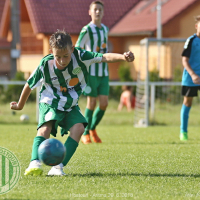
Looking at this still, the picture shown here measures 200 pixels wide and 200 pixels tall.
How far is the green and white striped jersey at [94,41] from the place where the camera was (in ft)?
23.7

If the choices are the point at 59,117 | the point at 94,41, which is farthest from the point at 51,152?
the point at 94,41

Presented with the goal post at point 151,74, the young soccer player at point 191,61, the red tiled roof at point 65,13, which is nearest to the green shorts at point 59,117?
the young soccer player at point 191,61

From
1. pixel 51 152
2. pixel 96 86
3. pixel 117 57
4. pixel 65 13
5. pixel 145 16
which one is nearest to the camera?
pixel 51 152

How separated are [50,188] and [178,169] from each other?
157 centimetres

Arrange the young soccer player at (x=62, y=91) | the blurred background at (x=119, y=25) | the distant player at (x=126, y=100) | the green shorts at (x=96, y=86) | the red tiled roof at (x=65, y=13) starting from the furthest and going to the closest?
1. the red tiled roof at (x=65, y=13)
2. the blurred background at (x=119, y=25)
3. the distant player at (x=126, y=100)
4. the green shorts at (x=96, y=86)
5. the young soccer player at (x=62, y=91)

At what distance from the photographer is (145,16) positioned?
23547mm

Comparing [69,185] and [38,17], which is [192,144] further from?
[38,17]

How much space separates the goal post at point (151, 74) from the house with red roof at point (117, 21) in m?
1.95

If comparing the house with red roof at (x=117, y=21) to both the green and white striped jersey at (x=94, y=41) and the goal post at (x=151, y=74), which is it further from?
the green and white striped jersey at (x=94, y=41)

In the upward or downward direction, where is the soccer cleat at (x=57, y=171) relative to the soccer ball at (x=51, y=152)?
downward

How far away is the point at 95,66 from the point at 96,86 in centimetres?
34

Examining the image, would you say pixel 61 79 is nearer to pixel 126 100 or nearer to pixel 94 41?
pixel 94 41

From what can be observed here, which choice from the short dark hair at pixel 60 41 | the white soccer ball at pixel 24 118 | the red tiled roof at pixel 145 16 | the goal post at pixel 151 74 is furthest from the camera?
the red tiled roof at pixel 145 16

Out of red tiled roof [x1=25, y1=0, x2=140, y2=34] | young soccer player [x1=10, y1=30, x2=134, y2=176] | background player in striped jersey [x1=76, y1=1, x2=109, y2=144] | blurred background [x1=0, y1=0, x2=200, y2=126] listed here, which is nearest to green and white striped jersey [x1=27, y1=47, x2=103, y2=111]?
young soccer player [x1=10, y1=30, x2=134, y2=176]
